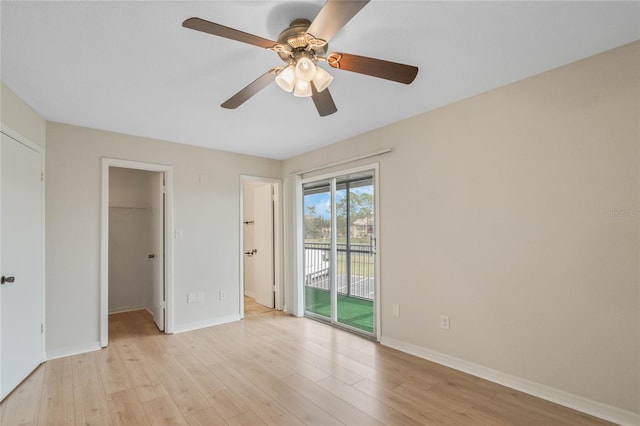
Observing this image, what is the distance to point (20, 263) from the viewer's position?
8.70 feet

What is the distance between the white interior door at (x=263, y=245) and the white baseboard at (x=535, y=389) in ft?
8.48

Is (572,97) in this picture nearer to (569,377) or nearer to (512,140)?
(512,140)

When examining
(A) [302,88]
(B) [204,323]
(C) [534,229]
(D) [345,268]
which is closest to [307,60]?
(A) [302,88]

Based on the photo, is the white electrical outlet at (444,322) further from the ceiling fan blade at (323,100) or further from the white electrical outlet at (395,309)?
the ceiling fan blade at (323,100)

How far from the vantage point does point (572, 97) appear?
2.21 meters

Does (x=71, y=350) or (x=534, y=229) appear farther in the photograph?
(x=71, y=350)

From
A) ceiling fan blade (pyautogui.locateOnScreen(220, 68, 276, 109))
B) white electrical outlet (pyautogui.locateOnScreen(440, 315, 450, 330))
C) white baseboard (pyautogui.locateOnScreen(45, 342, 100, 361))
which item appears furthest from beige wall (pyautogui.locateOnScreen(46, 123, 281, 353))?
white electrical outlet (pyautogui.locateOnScreen(440, 315, 450, 330))

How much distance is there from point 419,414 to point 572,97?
247cm

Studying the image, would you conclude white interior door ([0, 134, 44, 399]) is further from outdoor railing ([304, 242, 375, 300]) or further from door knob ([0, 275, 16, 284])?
outdoor railing ([304, 242, 375, 300])

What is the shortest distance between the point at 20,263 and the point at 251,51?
8.71ft

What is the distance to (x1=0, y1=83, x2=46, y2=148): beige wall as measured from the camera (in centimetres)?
242

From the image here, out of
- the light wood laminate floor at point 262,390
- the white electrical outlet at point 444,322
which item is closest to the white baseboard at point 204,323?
the light wood laminate floor at point 262,390

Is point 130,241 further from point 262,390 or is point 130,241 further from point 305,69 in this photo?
point 305,69

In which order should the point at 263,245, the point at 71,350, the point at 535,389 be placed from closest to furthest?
the point at 535,389 → the point at 71,350 → the point at 263,245
